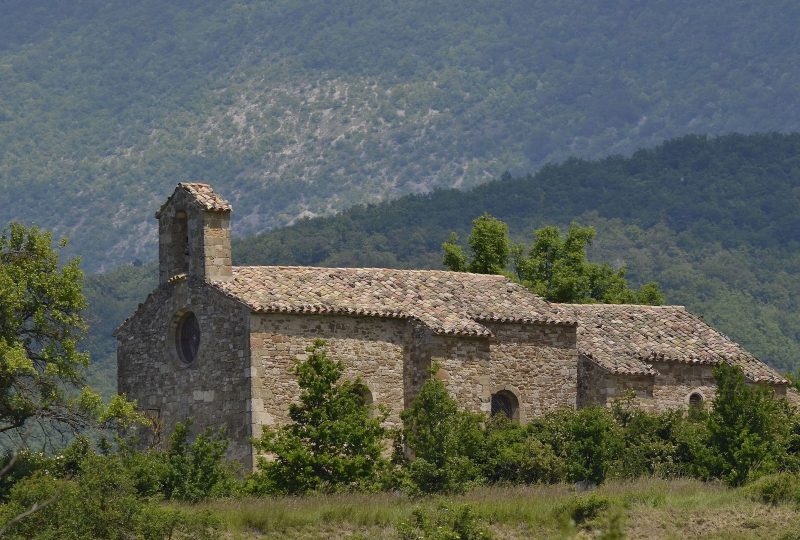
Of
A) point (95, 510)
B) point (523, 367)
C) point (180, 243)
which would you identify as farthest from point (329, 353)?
point (95, 510)

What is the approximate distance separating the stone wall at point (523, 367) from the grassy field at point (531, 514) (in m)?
6.09

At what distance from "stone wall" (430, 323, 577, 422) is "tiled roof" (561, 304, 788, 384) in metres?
1.35

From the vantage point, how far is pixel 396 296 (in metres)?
54.6

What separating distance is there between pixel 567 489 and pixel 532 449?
240 cm

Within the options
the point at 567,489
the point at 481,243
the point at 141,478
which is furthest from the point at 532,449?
the point at 481,243

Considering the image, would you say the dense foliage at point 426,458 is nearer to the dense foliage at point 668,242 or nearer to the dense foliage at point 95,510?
the dense foliage at point 95,510

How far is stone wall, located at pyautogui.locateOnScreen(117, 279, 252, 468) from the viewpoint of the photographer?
51625 millimetres

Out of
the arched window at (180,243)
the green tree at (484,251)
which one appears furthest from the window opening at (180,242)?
the green tree at (484,251)

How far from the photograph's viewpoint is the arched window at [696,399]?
193 feet

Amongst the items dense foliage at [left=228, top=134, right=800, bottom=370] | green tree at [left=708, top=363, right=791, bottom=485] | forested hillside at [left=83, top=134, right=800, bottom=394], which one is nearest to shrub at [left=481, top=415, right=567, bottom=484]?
green tree at [left=708, top=363, right=791, bottom=485]

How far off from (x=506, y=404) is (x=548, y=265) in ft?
57.2

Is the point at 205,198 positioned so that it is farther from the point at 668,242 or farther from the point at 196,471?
the point at 668,242

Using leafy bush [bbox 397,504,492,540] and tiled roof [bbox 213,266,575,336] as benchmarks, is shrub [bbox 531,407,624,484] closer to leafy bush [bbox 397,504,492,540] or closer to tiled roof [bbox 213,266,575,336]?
tiled roof [bbox 213,266,575,336]

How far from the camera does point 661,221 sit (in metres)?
188
